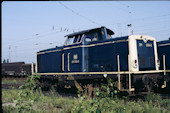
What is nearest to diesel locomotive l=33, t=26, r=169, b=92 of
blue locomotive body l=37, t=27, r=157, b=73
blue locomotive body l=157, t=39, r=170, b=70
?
blue locomotive body l=37, t=27, r=157, b=73

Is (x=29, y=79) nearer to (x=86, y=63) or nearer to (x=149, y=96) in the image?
(x=86, y=63)

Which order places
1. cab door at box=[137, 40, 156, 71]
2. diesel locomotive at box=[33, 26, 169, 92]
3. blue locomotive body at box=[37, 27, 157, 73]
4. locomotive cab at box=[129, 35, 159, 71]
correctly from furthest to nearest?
cab door at box=[137, 40, 156, 71] < blue locomotive body at box=[37, 27, 157, 73] < locomotive cab at box=[129, 35, 159, 71] < diesel locomotive at box=[33, 26, 169, 92]

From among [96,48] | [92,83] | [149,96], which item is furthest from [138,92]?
[96,48]

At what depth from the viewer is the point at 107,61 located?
897 centimetres

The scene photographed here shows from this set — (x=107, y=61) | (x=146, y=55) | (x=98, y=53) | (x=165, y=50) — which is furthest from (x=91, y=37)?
(x=165, y=50)

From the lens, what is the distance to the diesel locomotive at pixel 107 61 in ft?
26.4

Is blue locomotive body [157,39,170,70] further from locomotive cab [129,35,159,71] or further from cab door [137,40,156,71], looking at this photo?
cab door [137,40,156,71]

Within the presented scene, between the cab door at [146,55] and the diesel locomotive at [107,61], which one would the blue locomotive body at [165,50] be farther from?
the cab door at [146,55]

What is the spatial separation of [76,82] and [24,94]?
13.1 feet

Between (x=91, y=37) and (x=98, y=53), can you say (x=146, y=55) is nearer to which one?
(x=98, y=53)

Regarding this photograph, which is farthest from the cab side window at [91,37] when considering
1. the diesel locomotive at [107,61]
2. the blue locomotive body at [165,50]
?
Answer: the blue locomotive body at [165,50]

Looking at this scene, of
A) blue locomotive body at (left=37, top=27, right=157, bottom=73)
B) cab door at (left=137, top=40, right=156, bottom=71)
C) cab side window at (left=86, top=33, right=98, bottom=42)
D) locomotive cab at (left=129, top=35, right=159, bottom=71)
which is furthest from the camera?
cab side window at (left=86, top=33, right=98, bottom=42)

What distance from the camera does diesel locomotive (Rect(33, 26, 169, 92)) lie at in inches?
316

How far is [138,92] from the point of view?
314 inches
